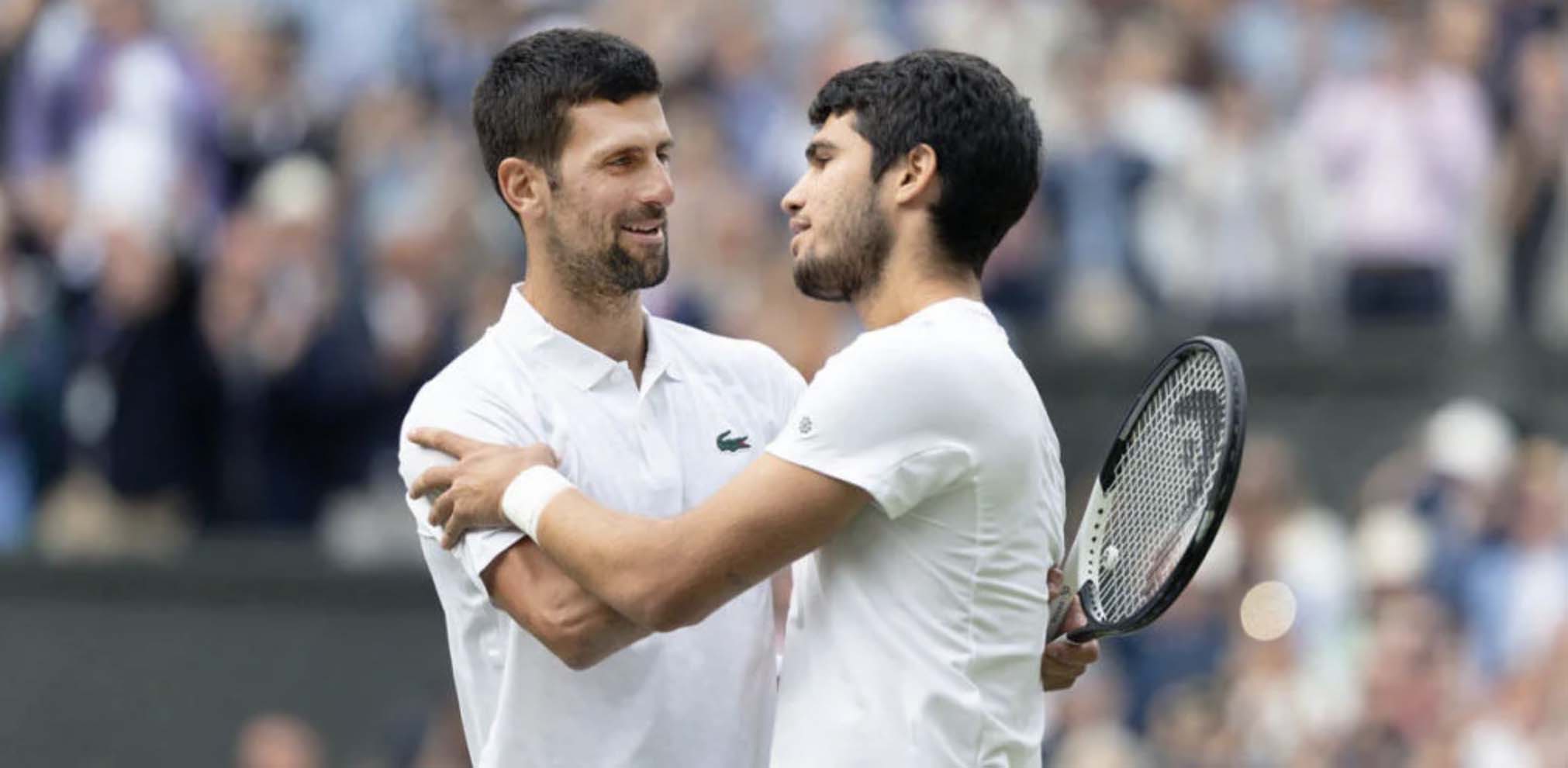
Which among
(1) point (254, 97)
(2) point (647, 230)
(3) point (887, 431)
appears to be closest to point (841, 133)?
(2) point (647, 230)

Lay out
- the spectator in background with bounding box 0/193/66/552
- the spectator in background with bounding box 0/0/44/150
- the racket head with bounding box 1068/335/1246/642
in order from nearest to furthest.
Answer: the racket head with bounding box 1068/335/1246/642
the spectator in background with bounding box 0/193/66/552
the spectator in background with bounding box 0/0/44/150

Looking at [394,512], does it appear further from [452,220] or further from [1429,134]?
[1429,134]

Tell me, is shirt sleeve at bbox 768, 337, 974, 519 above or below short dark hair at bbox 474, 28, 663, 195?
below

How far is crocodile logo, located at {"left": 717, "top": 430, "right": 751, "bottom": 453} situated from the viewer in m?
4.75

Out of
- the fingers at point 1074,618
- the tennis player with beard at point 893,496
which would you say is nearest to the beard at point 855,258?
the tennis player with beard at point 893,496

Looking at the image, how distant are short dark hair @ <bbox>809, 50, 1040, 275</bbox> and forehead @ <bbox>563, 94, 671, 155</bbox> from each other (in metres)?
0.43

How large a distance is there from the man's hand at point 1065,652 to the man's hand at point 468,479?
0.81m

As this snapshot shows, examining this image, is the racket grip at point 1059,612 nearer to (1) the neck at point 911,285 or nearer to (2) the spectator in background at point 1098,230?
(1) the neck at point 911,285

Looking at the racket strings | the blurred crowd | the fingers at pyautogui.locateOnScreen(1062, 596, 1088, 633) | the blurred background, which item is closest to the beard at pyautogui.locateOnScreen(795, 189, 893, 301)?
the racket strings

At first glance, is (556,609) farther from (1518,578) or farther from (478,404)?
(1518,578)

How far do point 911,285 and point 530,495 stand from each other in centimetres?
64

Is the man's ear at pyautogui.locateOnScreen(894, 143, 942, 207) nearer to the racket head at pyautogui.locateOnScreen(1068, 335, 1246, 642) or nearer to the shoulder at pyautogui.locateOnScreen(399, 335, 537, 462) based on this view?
the racket head at pyautogui.locateOnScreen(1068, 335, 1246, 642)

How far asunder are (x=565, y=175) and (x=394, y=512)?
6.14m

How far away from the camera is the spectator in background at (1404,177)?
1061 centimetres
